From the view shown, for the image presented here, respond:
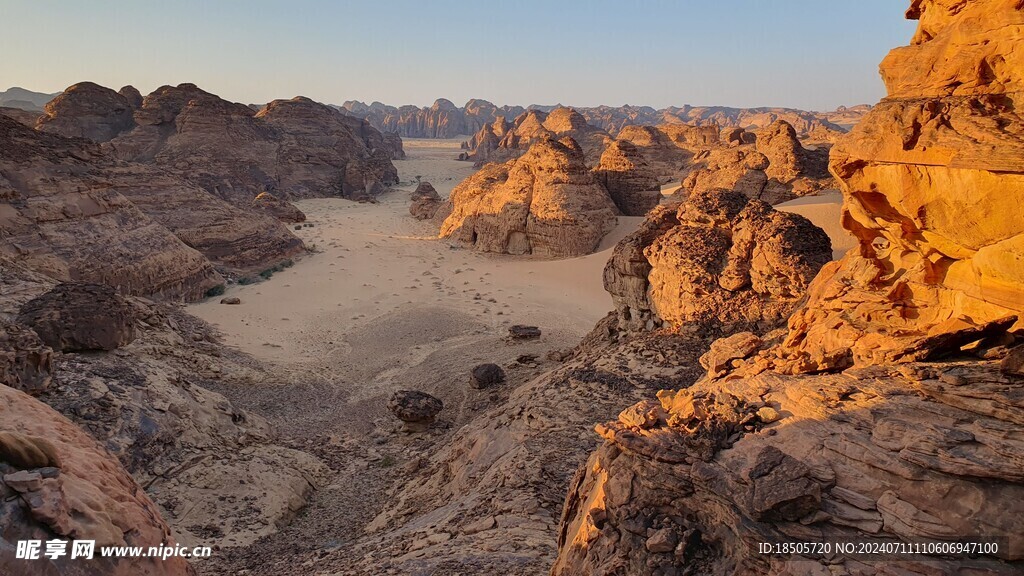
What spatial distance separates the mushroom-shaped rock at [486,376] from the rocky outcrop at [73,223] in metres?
10.5

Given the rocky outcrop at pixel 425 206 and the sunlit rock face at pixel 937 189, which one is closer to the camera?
the sunlit rock face at pixel 937 189

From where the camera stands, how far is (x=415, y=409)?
36.9 feet

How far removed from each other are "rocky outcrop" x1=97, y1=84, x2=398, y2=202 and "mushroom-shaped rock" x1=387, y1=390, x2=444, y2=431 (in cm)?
2374

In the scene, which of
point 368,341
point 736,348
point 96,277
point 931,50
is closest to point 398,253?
point 368,341

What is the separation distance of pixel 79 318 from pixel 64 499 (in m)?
7.92

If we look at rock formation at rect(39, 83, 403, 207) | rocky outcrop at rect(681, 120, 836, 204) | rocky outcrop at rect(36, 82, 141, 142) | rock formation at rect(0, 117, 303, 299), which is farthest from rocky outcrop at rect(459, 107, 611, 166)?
rock formation at rect(0, 117, 303, 299)

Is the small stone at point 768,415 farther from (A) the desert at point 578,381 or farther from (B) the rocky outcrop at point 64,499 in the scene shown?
(B) the rocky outcrop at point 64,499

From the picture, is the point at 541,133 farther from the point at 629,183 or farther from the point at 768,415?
the point at 768,415

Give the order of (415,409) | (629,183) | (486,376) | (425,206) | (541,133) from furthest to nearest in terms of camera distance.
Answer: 1. (541,133)
2. (425,206)
3. (629,183)
4. (486,376)
5. (415,409)

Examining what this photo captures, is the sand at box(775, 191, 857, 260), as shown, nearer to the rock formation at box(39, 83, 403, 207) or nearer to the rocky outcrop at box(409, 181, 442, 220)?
the rocky outcrop at box(409, 181, 442, 220)

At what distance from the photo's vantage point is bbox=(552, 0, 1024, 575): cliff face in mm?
3496

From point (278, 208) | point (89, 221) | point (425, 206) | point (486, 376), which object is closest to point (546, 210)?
point (486, 376)

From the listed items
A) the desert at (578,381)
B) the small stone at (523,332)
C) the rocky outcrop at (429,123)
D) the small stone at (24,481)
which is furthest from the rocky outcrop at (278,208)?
the rocky outcrop at (429,123)

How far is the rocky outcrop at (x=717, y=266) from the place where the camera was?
8.93 m
